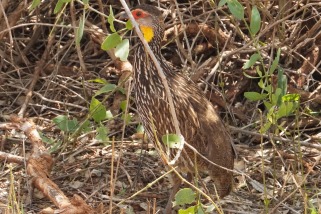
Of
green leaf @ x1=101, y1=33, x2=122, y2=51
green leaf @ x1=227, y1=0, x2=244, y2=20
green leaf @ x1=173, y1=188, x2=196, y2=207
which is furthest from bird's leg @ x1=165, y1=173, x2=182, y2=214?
green leaf @ x1=101, y1=33, x2=122, y2=51

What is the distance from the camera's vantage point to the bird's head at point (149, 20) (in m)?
5.31

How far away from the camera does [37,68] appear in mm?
6633

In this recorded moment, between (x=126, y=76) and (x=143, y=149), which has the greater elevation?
(x=126, y=76)

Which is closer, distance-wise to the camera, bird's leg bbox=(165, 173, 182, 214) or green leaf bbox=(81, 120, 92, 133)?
bird's leg bbox=(165, 173, 182, 214)

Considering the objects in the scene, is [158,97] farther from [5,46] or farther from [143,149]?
[5,46]

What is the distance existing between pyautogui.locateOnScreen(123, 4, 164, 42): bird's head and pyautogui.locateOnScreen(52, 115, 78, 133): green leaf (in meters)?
0.79

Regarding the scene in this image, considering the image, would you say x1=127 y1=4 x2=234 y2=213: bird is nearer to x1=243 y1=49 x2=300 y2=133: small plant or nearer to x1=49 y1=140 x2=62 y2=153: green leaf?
x1=243 y1=49 x2=300 y2=133: small plant

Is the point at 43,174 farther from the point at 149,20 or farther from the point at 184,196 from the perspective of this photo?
the point at 184,196

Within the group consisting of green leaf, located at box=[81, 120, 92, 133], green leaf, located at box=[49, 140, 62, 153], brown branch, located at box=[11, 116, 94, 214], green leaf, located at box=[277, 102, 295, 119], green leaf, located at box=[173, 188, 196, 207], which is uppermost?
green leaf, located at box=[173, 188, 196, 207]

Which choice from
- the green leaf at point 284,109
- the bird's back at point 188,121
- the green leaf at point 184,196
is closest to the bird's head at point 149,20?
the bird's back at point 188,121

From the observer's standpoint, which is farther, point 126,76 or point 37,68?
point 37,68

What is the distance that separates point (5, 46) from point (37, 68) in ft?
1.11

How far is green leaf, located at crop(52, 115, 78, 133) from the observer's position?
5.62m

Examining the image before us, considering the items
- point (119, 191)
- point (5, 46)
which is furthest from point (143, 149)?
point (5, 46)
